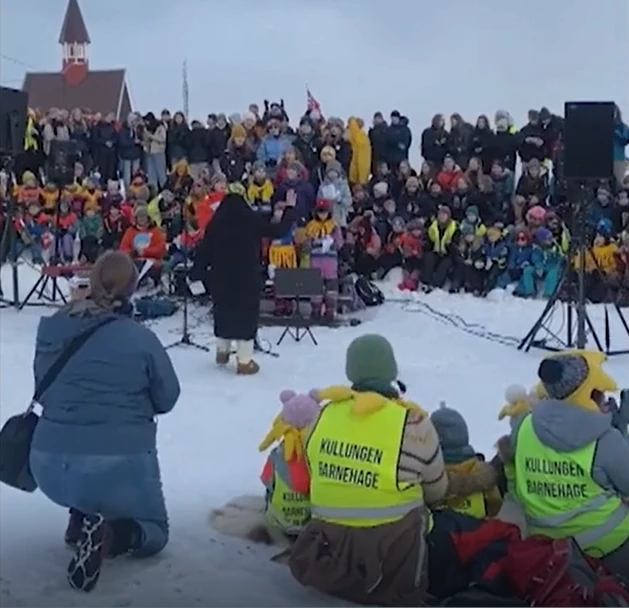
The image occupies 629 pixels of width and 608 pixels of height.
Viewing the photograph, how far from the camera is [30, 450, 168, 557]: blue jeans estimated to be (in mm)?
Result: 3705

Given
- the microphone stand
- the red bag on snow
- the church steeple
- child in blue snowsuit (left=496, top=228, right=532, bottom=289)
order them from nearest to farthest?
the red bag on snow
the church steeple
the microphone stand
child in blue snowsuit (left=496, top=228, right=532, bottom=289)

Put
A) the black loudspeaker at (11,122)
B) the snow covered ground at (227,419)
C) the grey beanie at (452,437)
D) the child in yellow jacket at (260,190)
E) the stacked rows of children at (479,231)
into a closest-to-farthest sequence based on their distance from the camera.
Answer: the snow covered ground at (227,419), the grey beanie at (452,437), the black loudspeaker at (11,122), the stacked rows of children at (479,231), the child in yellow jacket at (260,190)

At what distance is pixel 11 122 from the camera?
8.87m

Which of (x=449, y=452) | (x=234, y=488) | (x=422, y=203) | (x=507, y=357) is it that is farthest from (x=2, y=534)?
(x=422, y=203)

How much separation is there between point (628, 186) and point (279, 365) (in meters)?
5.56

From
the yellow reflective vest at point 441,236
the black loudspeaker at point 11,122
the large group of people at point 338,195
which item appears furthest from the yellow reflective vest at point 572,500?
the yellow reflective vest at point 441,236

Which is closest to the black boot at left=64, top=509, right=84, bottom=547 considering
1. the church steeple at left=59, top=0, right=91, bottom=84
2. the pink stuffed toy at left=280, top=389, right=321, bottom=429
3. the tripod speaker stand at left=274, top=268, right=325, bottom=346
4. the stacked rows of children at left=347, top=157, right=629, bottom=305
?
the pink stuffed toy at left=280, top=389, right=321, bottom=429

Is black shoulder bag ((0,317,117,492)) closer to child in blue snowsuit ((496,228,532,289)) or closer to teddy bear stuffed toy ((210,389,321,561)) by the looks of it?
teddy bear stuffed toy ((210,389,321,561))

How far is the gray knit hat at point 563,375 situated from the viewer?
3430mm

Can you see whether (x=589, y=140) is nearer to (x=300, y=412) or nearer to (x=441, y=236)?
(x=300, y=412)

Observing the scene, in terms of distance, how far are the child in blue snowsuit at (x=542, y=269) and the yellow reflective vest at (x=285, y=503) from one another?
733 cm

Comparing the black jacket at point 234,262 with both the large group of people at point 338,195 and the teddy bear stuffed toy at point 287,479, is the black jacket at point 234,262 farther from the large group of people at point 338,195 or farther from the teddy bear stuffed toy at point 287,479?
the teddy bear stuffed toy at point 287,479

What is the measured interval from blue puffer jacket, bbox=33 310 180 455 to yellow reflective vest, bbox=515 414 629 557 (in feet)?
4.22

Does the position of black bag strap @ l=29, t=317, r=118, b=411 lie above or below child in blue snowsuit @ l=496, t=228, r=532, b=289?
above
